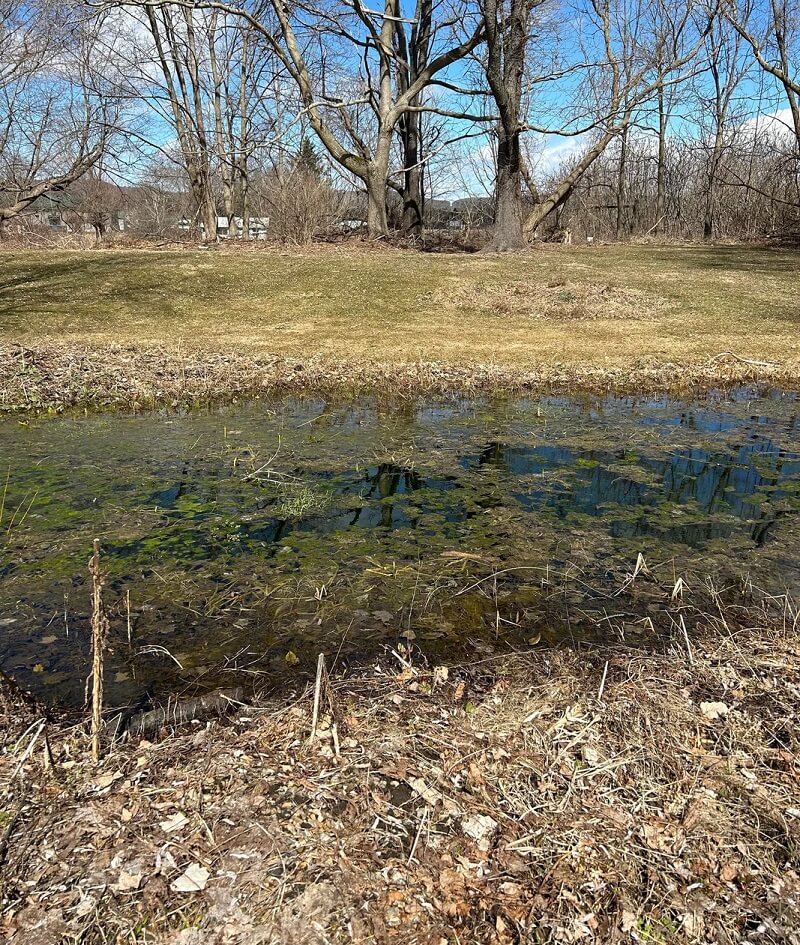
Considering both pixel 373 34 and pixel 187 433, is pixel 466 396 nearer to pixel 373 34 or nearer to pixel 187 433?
pixel 187 433

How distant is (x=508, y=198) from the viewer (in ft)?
63.6

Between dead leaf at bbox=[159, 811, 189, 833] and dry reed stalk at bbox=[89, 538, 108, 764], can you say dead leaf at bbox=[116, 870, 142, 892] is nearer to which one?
dead leaf at bbox=[159, 811, 189, 833]

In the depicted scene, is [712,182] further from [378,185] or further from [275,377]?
[275,377]

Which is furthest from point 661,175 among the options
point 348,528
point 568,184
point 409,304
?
point 348,528

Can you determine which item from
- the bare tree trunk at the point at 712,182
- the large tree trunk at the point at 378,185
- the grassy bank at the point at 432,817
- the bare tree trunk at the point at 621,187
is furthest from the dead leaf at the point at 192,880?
the bare tree trunk at the point at 621,187

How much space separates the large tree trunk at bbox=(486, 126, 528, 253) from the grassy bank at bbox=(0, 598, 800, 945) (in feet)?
60.5

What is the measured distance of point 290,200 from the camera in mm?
20328

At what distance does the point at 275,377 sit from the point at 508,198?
13.1 m

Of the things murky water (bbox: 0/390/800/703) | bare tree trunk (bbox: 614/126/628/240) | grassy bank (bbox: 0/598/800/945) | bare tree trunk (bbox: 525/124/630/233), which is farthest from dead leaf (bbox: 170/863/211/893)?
bare tree trunk (bbox: 614/126/628/240)

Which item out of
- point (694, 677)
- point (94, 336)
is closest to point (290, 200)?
point (94, 336)

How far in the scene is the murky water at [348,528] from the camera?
11.5ft

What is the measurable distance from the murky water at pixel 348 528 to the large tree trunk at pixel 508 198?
1362 cm

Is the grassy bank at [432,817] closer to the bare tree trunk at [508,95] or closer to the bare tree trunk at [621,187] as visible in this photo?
the bare tree trunk at [508,95]

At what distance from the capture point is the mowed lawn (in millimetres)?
11023
